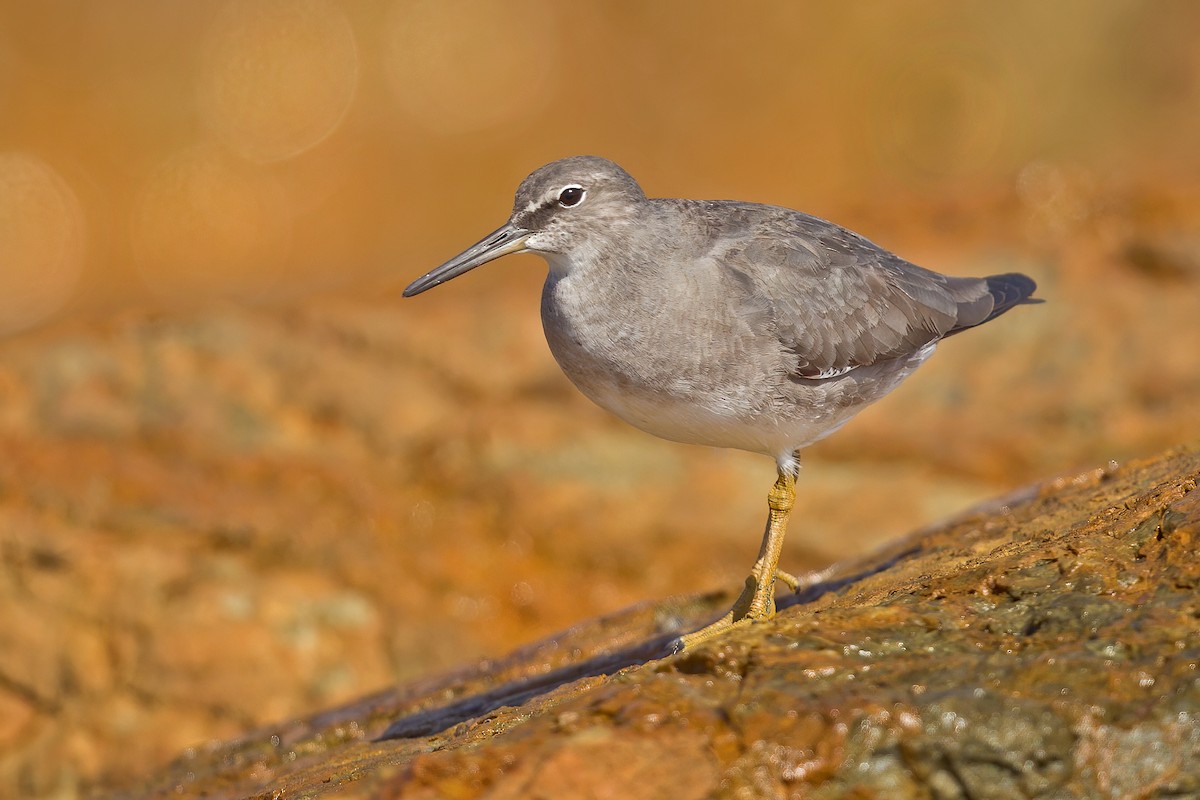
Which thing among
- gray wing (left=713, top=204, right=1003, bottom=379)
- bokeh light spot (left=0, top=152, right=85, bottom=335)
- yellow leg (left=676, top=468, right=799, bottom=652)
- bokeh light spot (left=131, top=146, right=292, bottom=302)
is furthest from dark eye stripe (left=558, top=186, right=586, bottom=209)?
bokeh light spot (left=0, top=152, right=85, bottom=335)

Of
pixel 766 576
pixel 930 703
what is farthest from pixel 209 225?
pixel 930 703

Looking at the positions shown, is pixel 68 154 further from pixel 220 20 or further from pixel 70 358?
pixel 70 358

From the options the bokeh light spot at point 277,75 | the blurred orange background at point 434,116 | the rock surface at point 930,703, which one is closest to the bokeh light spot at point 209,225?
the blurred orange background at point 434,116

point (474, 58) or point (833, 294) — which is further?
point (474, 58)

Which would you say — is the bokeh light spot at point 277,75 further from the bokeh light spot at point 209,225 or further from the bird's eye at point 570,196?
the bird's eye at point 570,196

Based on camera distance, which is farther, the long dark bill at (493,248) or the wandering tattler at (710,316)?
the long dark bill at (493,248)

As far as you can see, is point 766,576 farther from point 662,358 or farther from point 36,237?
point 36,237

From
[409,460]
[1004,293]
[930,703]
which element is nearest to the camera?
[930,703]
